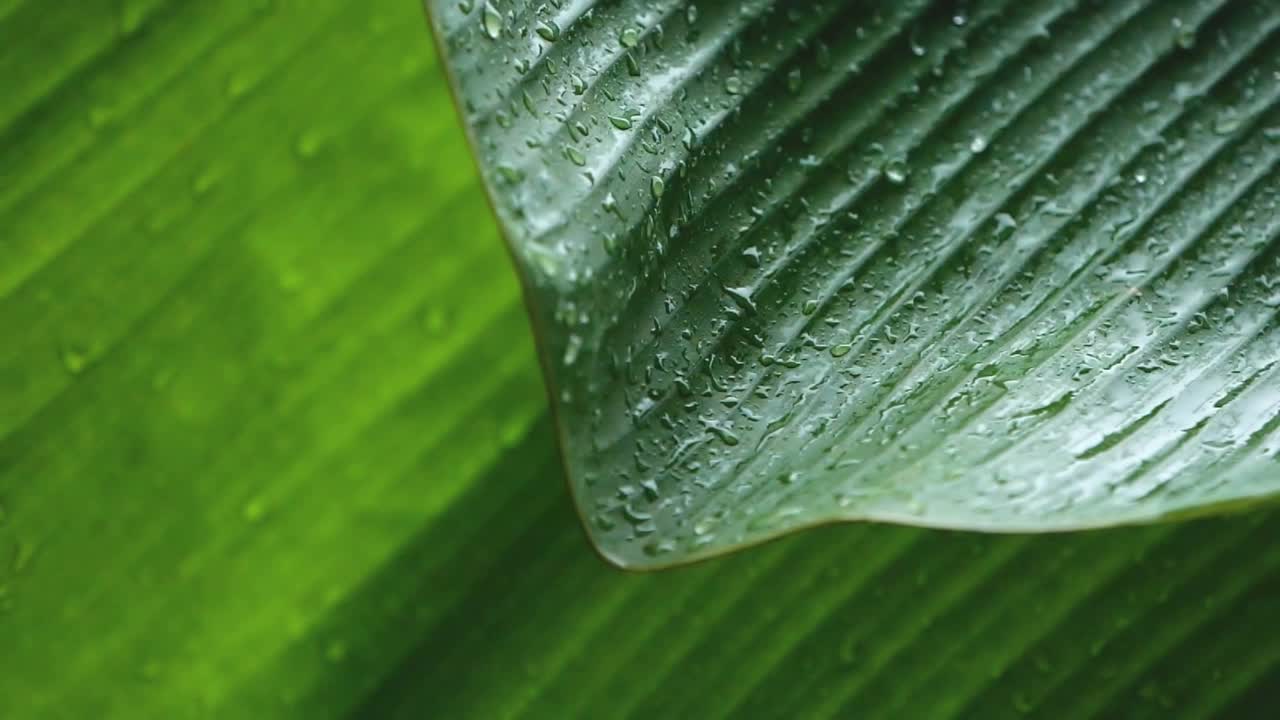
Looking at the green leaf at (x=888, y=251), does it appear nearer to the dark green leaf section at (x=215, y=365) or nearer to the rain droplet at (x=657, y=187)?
the rain droplet at (x=657, y=187)

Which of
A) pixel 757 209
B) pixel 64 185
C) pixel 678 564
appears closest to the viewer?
pixel 678 564

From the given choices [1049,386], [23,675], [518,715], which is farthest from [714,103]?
[23,675]

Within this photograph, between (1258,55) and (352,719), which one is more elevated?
(1258,55)

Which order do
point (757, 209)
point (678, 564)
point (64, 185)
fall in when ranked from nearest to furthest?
point (678, 564) < point (757, 209) < point (64, 185)

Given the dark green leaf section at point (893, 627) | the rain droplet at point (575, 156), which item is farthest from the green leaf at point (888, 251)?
the dark green leaf section at point (893, 627)

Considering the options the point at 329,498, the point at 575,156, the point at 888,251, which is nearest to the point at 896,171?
the point at 888,251

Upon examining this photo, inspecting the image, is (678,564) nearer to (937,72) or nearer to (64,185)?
(937,72)
